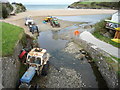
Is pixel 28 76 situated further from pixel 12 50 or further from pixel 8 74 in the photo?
pixel 12 50

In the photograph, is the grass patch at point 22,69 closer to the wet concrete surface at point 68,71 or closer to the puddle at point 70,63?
the wet concrete surface at point 68,71

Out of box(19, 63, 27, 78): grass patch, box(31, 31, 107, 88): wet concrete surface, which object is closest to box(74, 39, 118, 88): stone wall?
box(31, 31, 107, 88): wet concrete surface

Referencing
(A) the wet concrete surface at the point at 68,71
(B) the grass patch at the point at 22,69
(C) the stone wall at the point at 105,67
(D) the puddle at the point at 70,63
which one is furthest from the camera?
(B) the grass patch at the point at 22,69

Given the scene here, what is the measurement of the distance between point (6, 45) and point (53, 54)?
308 inches

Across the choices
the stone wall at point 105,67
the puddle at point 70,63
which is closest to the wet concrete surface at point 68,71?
the puddle at point 70,63

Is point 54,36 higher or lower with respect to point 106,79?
higher

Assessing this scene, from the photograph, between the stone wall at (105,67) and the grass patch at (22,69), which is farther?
the grass patch at (22,69)

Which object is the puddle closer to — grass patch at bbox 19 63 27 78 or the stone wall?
the stone wall

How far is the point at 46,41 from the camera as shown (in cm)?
2608

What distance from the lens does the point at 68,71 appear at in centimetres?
1524

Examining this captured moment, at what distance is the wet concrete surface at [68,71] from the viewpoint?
43.0ft

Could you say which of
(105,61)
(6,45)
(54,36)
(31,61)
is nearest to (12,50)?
(6,45)

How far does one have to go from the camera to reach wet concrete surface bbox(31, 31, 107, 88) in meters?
13.1

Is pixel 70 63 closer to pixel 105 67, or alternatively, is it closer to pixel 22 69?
pixel 105 67
